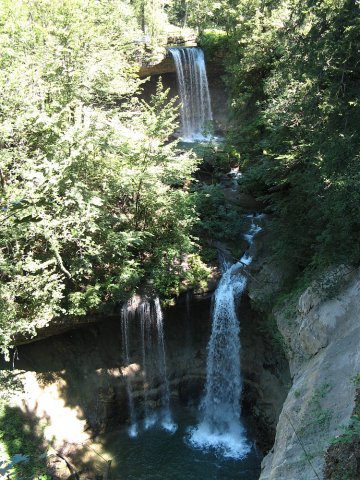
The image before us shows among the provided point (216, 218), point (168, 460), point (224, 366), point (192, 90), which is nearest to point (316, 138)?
point (216, 218)

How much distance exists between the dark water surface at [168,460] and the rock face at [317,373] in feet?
14.1

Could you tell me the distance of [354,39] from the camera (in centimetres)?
745

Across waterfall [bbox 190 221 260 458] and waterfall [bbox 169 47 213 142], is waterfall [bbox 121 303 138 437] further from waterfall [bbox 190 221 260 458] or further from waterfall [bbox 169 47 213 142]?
waterfall [bbox 169 47 213 142]

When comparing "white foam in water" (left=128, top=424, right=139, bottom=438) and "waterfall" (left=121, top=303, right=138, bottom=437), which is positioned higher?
"waterfall" (left=121, top=303, right=138, bottom=437)

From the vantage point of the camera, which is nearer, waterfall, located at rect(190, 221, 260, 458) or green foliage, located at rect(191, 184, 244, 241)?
waterfall, located at rect(190, 221, 260, 458)

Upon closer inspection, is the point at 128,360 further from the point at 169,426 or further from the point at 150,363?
the point at 169,426

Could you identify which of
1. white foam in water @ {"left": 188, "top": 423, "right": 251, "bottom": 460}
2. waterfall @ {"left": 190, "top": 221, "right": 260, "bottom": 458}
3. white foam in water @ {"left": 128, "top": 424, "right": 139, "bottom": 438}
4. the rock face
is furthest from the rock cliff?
white foam in water @ {"left": 128, "top": 424, "right": 139, "bottom": 438}

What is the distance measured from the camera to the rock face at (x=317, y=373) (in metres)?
5.56

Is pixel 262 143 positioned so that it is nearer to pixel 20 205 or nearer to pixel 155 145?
pixel 155 145

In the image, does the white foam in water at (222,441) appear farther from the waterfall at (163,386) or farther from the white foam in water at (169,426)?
the waterfall at (163,386)

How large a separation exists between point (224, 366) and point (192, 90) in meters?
18.6

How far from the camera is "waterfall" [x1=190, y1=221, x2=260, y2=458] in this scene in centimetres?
1327

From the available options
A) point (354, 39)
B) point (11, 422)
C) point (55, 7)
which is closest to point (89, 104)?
point (55, 7)

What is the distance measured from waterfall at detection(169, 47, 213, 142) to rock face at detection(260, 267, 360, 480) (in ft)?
55.2
